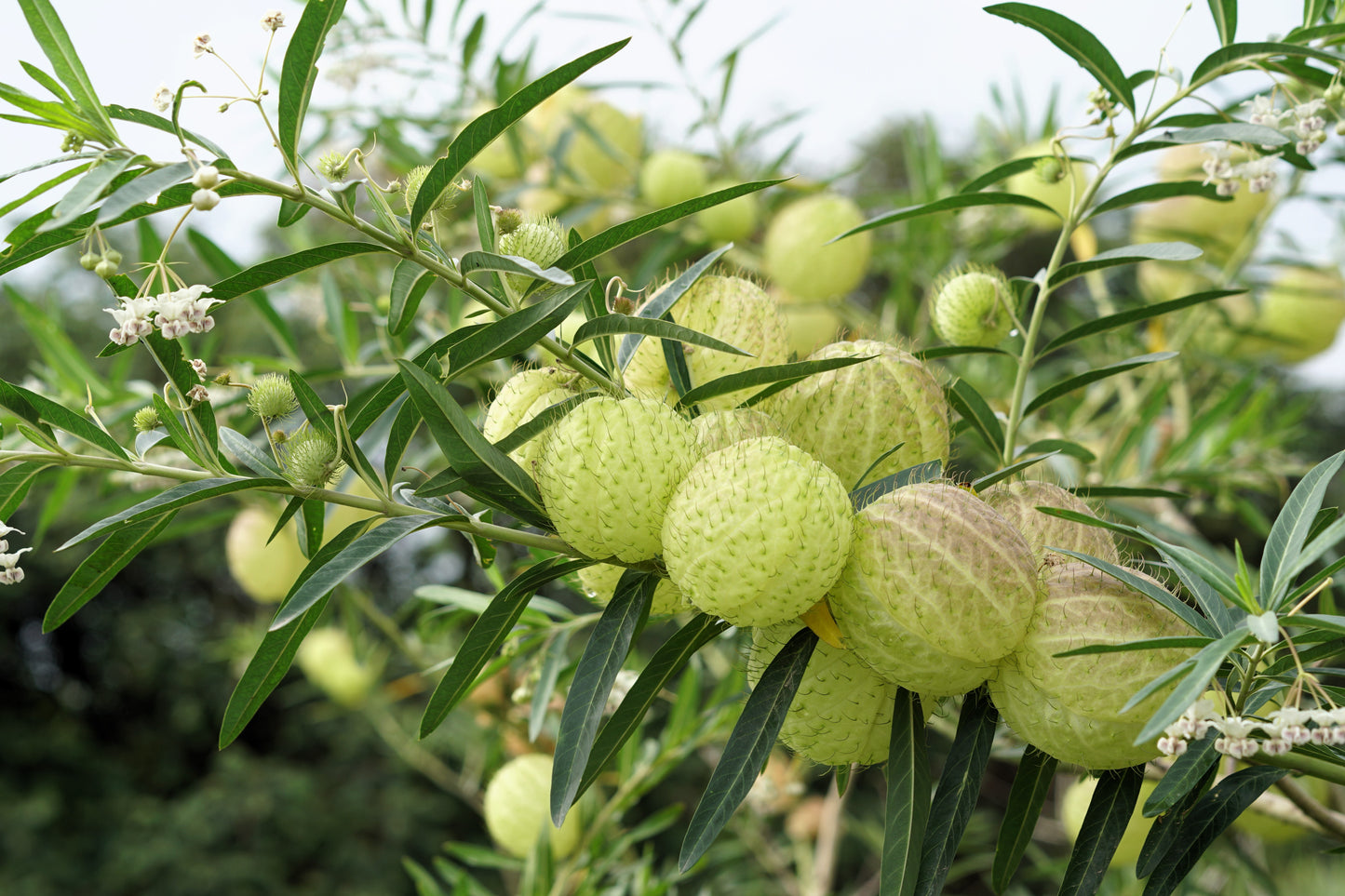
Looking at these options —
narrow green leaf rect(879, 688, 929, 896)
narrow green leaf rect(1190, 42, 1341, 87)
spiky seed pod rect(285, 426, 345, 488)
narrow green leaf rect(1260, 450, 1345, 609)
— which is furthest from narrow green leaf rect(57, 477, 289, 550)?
narrow green leaf rect(1190, 42, 1341, 87)

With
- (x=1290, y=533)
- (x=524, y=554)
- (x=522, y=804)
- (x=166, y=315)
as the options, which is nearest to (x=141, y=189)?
(x=166, y=315)

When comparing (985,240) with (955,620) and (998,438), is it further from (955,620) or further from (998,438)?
(955,620)

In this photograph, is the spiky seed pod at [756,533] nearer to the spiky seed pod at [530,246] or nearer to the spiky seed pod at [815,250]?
the spiky seed pod at [530,246]

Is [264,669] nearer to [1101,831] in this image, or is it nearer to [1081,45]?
[1101,831]

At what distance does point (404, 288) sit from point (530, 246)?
0.21ft

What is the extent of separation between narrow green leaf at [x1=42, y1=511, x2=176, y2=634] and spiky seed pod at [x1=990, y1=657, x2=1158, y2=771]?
0.42 metres

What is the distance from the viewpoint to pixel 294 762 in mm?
5434

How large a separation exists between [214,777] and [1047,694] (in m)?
5.67

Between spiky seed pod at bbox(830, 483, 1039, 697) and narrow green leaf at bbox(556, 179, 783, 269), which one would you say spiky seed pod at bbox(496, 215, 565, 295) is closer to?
narrow green leaf at bbox(556, 179, 783, 269)

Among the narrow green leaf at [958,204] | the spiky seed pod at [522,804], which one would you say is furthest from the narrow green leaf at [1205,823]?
the spiky seed pod at [522,804]

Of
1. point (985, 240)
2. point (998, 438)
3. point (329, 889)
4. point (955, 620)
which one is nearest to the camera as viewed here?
point (955, 620)

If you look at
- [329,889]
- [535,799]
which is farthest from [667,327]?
[329,889]

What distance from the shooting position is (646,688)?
500 mm

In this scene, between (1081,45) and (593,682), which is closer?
(593,682)
